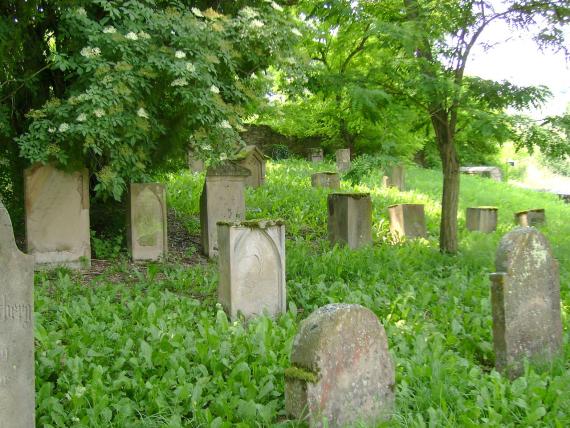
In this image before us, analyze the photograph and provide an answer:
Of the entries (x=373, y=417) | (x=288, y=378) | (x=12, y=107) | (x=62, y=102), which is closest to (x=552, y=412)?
(x=373, y=417)

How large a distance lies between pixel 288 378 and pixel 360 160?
484cm

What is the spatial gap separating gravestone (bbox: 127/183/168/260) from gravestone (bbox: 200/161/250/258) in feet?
2.35

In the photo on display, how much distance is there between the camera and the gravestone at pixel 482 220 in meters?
11.8

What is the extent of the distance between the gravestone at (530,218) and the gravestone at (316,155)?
40.1 ft

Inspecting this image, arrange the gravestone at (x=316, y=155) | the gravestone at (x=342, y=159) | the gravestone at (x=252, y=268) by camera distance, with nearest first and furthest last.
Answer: the gravestone at (x=252, y=268) → the gravestone at (x=342, y=159) → the gravestone at (x=316, y=155)

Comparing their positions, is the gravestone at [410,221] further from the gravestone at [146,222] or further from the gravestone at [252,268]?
the gravestone at [252,268]

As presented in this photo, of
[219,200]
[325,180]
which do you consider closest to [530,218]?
[325,180]

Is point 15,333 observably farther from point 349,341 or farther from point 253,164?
point 253,164

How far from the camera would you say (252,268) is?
6.07 m

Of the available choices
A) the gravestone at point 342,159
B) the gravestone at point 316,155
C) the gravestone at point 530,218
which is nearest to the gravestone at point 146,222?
the gravestone at point 530,218

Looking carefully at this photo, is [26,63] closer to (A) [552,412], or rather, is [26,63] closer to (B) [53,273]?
(B) [53,273]

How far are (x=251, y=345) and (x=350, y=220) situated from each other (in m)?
4.87

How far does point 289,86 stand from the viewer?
8.34m

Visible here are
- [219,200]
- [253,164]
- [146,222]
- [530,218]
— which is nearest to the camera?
[146,222]
